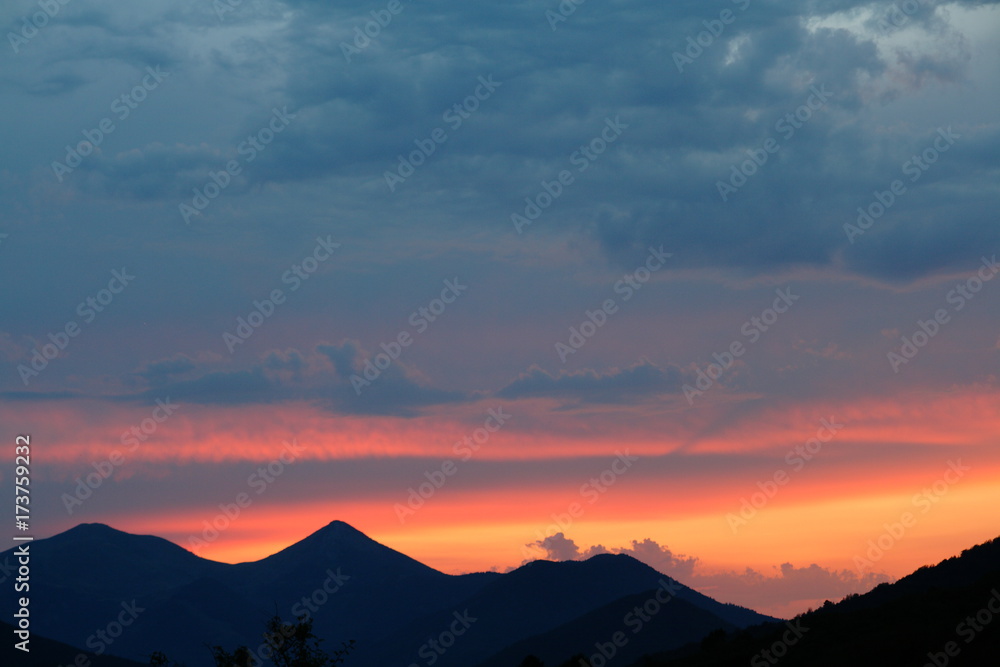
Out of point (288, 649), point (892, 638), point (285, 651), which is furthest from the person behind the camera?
point (892, 638)

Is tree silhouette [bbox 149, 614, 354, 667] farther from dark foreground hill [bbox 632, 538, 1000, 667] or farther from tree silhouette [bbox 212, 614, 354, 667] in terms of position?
dark foreground hill [bbox 632, 538, 1000, 667]

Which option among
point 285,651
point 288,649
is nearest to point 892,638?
point 288,649

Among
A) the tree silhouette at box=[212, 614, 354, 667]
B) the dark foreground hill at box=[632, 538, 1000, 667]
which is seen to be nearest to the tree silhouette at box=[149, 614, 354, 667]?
the tree silhouette at box=[212, 614, 354, 667]

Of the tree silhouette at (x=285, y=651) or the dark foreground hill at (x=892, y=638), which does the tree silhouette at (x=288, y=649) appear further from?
the dark foreground hill at (x=892, y=638)

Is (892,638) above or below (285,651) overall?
below

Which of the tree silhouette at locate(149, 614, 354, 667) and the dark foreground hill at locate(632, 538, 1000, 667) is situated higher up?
the tree silhouette at locate(149, 614, 354, 667)

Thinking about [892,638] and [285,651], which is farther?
[892,638]

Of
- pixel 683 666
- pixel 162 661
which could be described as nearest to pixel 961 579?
pixel 683 666

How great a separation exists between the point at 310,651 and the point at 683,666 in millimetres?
34589

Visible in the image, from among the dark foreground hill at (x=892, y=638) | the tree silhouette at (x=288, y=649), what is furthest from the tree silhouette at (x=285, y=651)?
the dark foreground hill at (x=892, y=638)

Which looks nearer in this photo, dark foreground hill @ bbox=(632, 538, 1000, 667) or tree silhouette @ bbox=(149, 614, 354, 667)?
tree silhouette @ bbox=(149, 614, 354, 667)

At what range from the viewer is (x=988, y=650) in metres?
57.9

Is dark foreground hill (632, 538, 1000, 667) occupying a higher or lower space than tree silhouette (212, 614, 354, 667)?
lower

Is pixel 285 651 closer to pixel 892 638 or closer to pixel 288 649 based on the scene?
pixel 288 649
